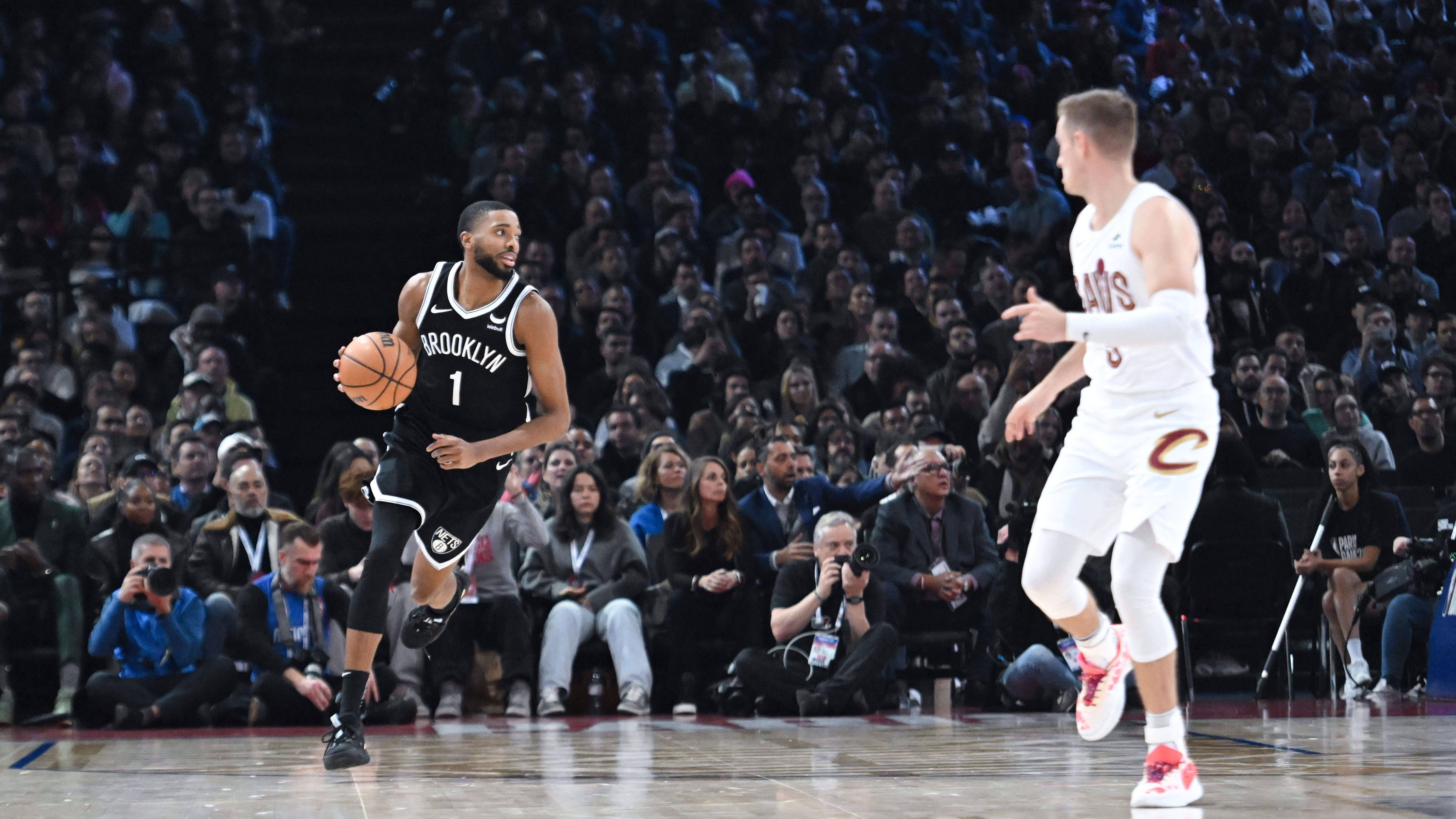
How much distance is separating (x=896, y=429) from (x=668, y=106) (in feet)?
17.1

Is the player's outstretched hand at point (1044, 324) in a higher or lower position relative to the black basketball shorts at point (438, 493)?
higher

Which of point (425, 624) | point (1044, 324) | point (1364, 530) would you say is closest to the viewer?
point (1044, 324)

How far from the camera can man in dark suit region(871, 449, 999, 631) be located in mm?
8938

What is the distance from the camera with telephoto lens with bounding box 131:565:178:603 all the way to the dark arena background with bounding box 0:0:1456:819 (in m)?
0.03

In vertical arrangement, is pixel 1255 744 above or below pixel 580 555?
below

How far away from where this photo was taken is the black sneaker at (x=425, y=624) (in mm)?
5957

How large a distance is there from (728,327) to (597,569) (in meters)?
3.53

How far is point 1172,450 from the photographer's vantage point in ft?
14.1

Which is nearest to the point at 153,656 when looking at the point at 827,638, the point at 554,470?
the point at 554,470

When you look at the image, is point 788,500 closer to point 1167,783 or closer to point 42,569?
point 42,569

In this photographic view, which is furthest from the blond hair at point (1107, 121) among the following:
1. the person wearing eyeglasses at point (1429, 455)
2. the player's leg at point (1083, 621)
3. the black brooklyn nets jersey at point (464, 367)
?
the person wearing eyeglasses at point (1429, 455)

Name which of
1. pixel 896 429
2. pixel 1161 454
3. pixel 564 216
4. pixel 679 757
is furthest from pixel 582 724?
pixel 564 216

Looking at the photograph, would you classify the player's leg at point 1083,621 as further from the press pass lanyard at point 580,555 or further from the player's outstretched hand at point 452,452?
the press pass lanyard at point 580,555

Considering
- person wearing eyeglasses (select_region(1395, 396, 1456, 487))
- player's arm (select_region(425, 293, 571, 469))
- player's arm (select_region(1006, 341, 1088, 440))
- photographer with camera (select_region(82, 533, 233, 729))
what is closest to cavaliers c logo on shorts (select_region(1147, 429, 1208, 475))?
player's arm (select_region(1006, 341, 1088, 440))
